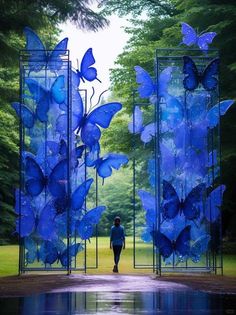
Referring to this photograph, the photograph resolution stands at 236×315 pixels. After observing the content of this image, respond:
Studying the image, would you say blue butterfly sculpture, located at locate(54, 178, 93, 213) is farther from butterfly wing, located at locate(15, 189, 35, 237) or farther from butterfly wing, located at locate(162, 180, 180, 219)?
butterfly wing, located at locate(162, 180, 180, 219)

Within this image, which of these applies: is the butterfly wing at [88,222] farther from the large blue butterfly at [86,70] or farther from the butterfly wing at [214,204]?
the large blue butterfly at [86,70]

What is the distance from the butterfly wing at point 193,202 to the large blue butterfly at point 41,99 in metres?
3.66

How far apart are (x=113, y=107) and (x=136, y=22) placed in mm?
16249

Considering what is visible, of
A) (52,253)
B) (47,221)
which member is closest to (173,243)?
(52,253)

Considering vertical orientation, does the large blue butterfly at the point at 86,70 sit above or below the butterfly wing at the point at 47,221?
above

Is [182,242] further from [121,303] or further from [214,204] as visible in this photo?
[121,303]

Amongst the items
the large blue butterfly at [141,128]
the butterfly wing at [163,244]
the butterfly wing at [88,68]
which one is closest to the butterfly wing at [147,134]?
the large blue butterfly at [141,128]

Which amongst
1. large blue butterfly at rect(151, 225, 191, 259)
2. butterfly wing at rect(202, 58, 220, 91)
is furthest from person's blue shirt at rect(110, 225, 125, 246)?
butterfly wing at rect(202, 58, 220, 91)

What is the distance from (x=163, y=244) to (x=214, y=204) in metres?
1.53

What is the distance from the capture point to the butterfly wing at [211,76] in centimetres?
1505

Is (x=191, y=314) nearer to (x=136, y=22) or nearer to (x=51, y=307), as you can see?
(x=51, y=307)

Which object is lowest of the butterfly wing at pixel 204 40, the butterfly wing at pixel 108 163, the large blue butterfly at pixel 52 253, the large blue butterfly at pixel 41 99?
the large blue butterfly at pixel 52 253

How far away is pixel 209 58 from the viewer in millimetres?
15508

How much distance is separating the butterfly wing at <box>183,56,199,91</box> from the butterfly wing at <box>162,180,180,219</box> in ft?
7.96
